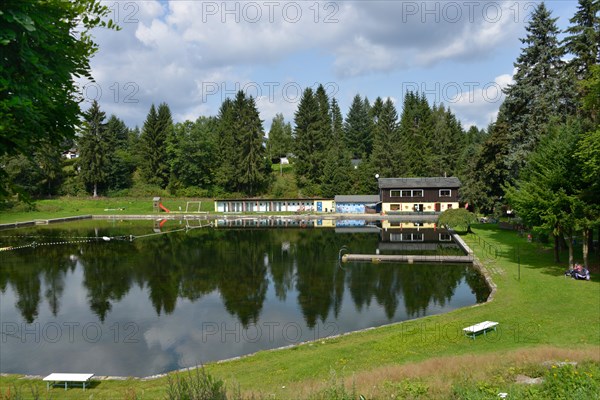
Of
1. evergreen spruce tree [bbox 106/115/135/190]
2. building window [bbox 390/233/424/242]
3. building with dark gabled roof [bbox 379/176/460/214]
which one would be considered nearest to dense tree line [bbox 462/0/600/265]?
building window [bbox 390/233/424/242]

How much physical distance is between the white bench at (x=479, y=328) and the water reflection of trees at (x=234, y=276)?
4.61 m

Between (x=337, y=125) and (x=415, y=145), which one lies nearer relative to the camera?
(x=415, y=145)

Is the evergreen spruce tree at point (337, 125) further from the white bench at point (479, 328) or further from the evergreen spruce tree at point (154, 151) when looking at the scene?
the white bench at point (479, 328)

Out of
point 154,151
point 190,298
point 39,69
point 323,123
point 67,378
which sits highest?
point 323,123

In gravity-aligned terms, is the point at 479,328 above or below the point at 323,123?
below

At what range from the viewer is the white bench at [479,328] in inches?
627

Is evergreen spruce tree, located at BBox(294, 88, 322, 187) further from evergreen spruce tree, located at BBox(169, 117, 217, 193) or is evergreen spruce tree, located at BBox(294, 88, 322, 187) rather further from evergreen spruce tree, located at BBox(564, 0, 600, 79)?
evergreen spruce tree, located at BBox(564, 0, 600, 79)

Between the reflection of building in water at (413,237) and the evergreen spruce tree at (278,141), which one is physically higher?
the evergreen spruce tree at (278,141)

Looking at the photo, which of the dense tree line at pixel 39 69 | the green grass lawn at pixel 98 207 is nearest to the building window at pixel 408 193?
the green grass lawn at pixel 98 207

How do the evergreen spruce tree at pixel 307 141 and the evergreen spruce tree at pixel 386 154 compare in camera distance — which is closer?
the evergreen spruce tree at pixel 386 154

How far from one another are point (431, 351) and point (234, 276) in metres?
17.7

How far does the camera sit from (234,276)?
2981 centimetres


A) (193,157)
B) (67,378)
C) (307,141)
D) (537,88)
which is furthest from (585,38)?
(193,157)

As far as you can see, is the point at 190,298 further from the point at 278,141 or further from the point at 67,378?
the point at 278,141
